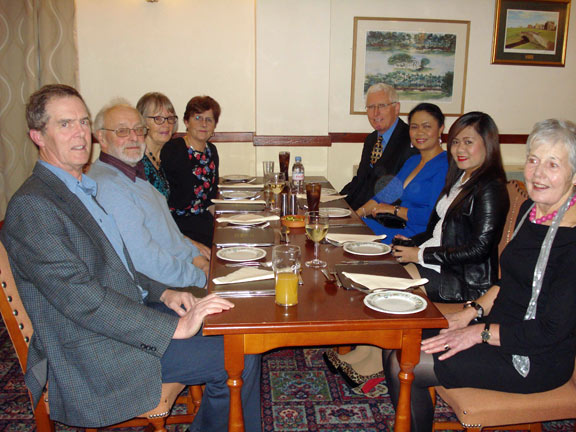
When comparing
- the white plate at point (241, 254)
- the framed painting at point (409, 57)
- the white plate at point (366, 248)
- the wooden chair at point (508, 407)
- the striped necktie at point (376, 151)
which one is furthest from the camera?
the framed painting at point (409, 57)

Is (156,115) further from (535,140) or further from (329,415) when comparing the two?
(535,140)

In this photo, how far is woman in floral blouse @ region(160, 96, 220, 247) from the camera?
294 centimetres

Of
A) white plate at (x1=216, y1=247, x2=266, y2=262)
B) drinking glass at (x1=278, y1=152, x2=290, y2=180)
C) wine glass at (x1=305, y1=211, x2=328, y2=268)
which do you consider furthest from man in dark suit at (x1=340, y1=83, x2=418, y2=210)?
white plate at (x1=216, y1=247, x2=266, y2=262)

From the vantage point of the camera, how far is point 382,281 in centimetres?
147

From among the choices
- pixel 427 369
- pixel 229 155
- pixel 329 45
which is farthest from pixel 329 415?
pixel 329 45

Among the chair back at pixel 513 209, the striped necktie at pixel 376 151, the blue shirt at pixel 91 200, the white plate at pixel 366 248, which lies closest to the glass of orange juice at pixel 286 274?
the white plate at pixel 366 248

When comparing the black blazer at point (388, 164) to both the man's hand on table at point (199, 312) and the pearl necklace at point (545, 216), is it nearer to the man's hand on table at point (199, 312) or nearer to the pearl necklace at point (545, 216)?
the pearl necklace at point (545, 216)

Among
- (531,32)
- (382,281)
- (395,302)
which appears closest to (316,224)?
(382,281)

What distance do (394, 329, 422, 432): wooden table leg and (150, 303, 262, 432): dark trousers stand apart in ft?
1.55

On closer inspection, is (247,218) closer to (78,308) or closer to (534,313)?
(78,308)

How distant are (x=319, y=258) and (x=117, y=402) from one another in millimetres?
780

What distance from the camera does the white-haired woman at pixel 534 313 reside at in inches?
Answer: 51.4

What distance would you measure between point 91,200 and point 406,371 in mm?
1080

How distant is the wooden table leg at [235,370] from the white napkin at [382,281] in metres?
0.41
